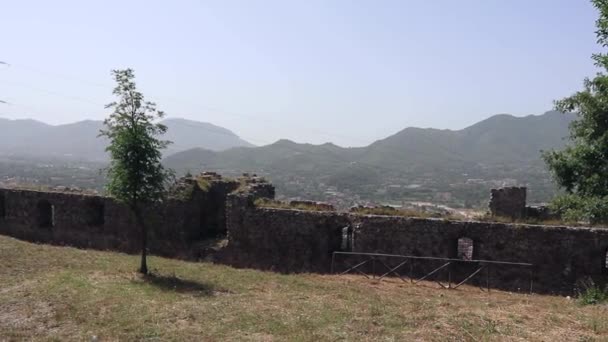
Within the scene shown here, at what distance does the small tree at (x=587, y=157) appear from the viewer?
46.7 feet

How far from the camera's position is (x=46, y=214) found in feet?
83.8

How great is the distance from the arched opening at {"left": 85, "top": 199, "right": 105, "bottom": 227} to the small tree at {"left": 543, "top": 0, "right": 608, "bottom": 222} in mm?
18672

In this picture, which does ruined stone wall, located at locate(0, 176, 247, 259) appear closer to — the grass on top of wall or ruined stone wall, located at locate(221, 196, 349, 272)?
ruined stone wall, located at locate(221, 196, 349, 272)

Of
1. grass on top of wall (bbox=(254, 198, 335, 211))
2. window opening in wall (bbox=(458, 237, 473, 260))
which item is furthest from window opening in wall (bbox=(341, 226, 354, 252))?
window opening in wall (bbox=(458, 237, 473, 260))

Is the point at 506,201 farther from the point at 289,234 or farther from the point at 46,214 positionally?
the point at 46,214

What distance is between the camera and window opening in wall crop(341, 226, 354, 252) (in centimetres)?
2056

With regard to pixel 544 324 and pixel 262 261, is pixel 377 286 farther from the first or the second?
pixel 544 324

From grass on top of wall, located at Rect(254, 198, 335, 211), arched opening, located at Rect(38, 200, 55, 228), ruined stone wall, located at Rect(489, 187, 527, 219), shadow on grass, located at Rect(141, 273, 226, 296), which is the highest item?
ruined stone wall, located at Rect(489, 187, 527, 219)

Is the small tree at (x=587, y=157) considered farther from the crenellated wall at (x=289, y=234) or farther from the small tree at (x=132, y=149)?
the small tree at (x=132, y=149)

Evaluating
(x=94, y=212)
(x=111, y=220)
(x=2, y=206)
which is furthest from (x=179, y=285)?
(x=2, y=206)

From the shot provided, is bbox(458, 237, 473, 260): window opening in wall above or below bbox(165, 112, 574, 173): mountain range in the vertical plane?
below

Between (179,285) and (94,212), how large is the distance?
32.6 ft

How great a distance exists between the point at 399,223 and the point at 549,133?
159 meters

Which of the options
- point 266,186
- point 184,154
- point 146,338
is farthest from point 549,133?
point 146,338
